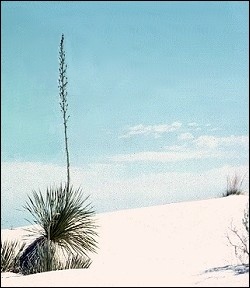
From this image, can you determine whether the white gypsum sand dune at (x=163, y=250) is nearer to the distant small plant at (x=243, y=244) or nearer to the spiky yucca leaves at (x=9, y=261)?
the distant small plant at (x=243, y=244)

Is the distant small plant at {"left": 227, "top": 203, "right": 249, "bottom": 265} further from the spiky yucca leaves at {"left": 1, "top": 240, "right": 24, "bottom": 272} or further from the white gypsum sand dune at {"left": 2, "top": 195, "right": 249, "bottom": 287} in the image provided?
the spiky yucca leaves at {"left": 1, "top": 240, "right": 24, "bottom": 272}

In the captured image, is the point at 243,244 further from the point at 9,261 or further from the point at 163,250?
the point at 9,261

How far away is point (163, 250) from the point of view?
1150 centimetres

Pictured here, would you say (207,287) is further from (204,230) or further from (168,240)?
(204,230)

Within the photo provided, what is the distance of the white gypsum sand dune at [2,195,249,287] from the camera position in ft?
18.4

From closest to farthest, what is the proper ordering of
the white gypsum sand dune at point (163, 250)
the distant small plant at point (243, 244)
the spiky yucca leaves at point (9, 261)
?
the white gypsum sand dune at point (163, 250), the distant small plant at point (243, 244), the spiky yucca leaves at point (9, 261)

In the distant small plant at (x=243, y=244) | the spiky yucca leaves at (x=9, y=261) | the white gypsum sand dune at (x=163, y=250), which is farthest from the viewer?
the spiky yucca leaves at (x=9, y=261)

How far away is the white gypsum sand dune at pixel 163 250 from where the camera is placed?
5.59 metres

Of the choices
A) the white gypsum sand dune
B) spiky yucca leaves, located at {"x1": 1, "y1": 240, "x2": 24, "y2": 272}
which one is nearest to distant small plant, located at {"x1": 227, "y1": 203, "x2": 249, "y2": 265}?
the white gypsum sand dune

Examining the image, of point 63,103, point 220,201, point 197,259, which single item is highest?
point 63,103

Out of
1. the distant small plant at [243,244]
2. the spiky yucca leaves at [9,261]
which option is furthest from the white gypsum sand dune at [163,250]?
the spiky yucca leaves at [9,261]

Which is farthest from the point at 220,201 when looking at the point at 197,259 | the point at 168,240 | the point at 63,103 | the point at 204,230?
the point at 63,103

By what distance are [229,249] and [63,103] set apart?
4474 mm

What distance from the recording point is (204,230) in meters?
13.2
